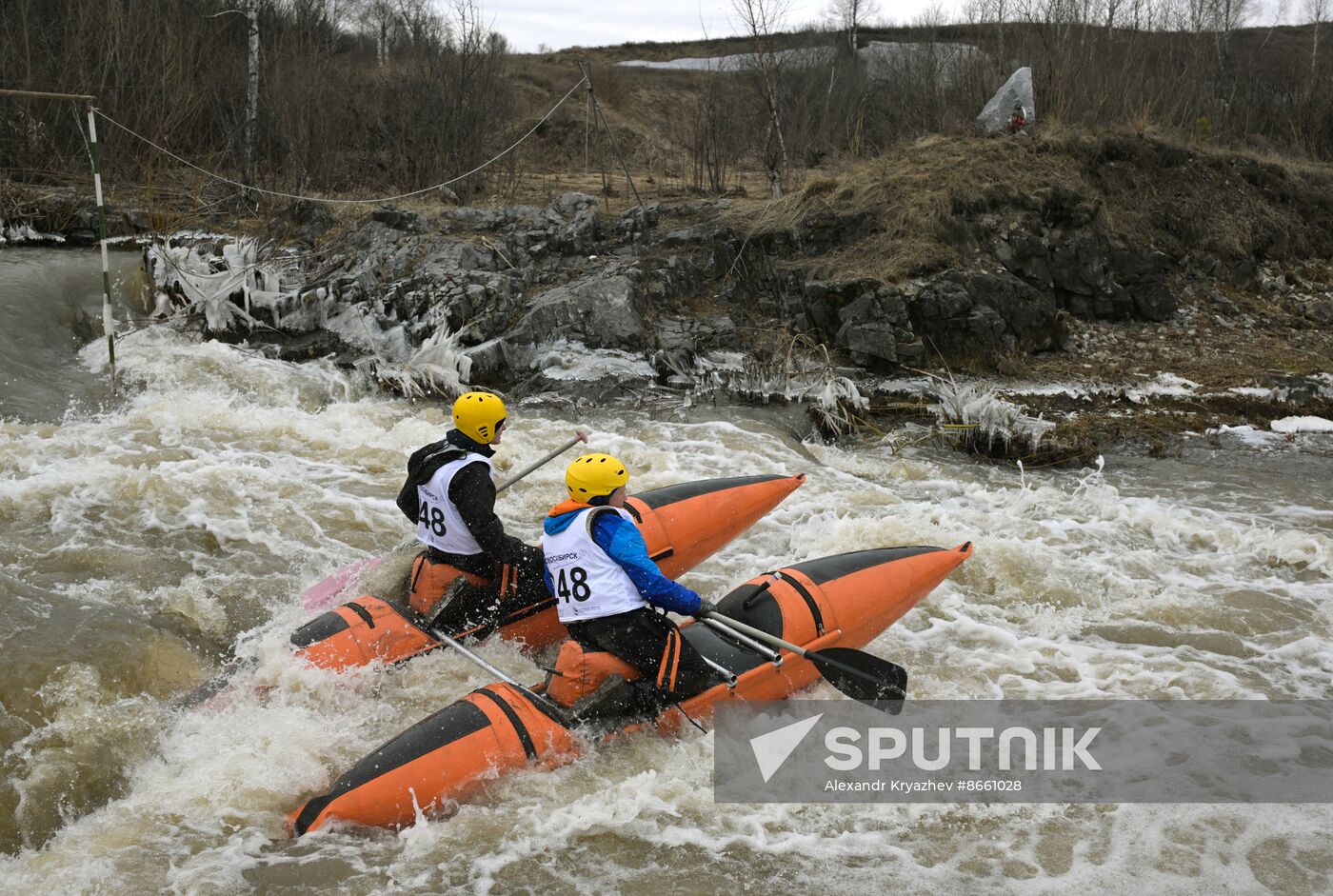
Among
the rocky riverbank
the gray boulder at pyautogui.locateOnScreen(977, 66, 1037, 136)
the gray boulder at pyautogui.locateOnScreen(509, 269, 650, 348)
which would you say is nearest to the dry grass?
the rocky riverbank

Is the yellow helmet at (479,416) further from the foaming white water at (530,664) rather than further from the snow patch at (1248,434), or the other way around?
the snow patch at (1248,434)

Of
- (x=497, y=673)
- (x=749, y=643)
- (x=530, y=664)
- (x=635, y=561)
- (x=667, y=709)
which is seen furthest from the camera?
(x=530, y=664)

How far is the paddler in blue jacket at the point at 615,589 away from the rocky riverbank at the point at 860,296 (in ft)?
16.6

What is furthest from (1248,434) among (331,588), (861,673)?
(331,588)

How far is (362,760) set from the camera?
12.6ft

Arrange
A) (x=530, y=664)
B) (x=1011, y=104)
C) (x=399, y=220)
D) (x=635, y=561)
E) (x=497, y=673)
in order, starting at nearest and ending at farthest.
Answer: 1. (x=635, y=561)
2. (x=497, y=673)
3. (x=530, y=664)
4. (x=399, y=220)
5. (x=1011, y=104)

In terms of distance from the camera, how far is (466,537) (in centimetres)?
487

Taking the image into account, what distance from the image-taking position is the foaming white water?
367cm

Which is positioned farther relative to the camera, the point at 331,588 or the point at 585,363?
the point at 585,363

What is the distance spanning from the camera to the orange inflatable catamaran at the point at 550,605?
4.68 meters

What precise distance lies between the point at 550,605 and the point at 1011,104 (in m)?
9.96

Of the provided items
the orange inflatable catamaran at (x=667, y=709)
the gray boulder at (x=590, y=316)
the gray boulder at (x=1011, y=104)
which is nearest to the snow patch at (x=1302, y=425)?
the gray boulder at (x=1011, y=104)

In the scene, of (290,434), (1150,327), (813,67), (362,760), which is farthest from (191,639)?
(813,67)

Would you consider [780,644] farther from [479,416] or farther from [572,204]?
[572,204]
